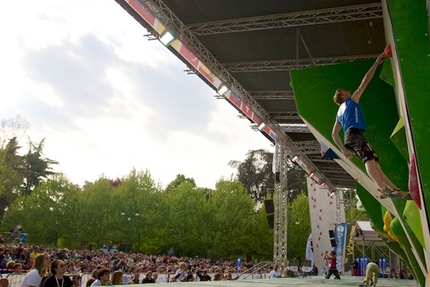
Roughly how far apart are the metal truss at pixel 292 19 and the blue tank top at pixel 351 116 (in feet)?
17.1

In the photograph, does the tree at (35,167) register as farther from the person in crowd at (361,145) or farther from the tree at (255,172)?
the person in crowd at (361,145)

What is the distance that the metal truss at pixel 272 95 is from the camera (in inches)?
555

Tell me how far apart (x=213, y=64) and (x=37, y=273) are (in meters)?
8.44

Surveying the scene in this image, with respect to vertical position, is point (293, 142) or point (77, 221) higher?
point (293, 142)

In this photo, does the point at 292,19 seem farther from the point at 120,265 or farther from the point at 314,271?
the point at 314,271

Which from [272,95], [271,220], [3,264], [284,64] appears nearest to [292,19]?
[284,64]

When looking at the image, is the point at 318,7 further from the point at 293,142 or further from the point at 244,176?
the point at 244,176

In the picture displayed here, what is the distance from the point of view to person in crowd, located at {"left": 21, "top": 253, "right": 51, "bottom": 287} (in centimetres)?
527

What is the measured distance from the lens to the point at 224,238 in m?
35.0

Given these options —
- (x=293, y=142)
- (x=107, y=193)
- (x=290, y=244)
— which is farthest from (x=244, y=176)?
(x=293, y=142)

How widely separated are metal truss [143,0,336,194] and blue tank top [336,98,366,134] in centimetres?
629

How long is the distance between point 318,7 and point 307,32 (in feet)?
3.58

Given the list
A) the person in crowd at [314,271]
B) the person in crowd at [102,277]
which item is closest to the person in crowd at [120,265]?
the person in crowd at [102,277]

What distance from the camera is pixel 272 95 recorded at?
14336 mm
